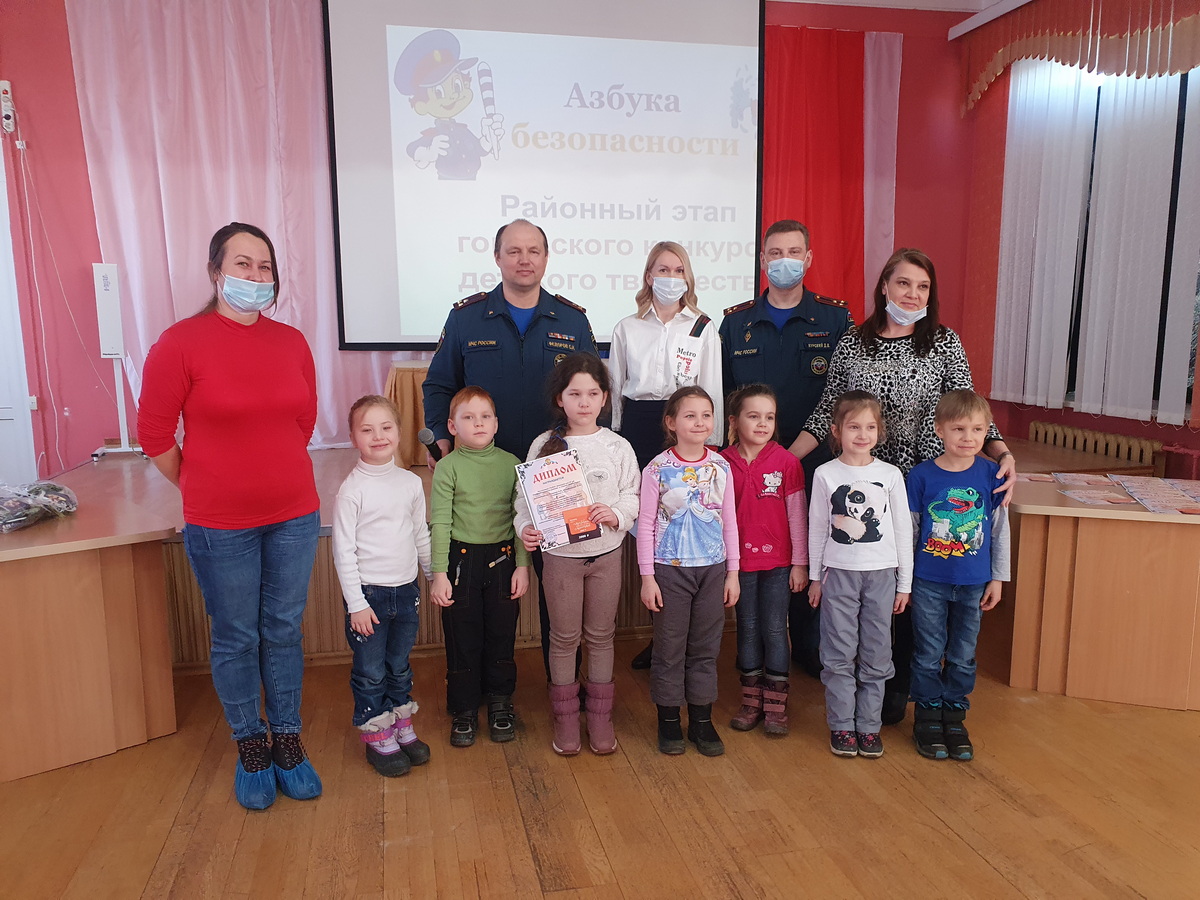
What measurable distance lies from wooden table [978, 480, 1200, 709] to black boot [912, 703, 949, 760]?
615mm

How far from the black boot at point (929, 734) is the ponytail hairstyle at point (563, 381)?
1.32 meters

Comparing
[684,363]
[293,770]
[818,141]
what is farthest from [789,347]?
[818,141]

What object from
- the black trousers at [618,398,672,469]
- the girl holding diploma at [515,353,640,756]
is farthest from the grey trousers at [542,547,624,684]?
the black trousers at [618,398,672,469]

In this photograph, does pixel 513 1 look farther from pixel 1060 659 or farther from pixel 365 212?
pixel 1060 659

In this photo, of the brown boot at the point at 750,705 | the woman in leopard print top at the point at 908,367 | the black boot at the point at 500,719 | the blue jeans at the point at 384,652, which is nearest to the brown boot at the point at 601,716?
the black boot at the point at 500,719

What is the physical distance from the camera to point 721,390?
2570mm

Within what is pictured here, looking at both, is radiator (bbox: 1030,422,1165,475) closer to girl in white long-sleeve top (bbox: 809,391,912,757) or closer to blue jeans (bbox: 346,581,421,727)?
girl in white long-sleeve top (bbox: 809,391,912,757)

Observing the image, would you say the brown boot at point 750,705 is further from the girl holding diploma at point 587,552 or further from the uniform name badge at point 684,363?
the uniform name badge at point 684,363

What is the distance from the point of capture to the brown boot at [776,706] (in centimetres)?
235

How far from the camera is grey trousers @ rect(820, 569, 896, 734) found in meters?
2.20

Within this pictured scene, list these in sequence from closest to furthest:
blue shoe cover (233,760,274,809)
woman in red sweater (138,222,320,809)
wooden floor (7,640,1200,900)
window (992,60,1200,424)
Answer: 1. wooden floor (7,640,1200,900)
2. woman in red sweater (138,222,320,809)
3. blue shoe cover (233,760,274,809)
4. window (992,60,1200,424)

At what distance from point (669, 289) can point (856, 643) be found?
46.8 inches

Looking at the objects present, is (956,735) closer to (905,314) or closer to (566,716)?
(566,716)

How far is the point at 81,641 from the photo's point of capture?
2201mm
